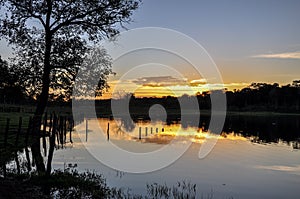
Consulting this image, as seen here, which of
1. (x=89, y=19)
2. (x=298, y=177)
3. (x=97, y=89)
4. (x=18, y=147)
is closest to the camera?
(x=298, y=177)

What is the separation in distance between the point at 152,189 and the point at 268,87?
18503 centimetres

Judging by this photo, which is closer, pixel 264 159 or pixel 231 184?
pixel 231 184

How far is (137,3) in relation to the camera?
30.4 meters

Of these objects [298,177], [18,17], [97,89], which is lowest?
[298,177]

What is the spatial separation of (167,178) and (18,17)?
18795 mm

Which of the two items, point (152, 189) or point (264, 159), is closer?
point (152, 189)

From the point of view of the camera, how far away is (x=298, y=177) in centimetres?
2261

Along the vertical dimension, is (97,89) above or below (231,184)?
above

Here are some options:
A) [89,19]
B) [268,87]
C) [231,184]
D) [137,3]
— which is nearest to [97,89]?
[89,19]

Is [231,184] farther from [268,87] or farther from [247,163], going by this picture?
[268,87]

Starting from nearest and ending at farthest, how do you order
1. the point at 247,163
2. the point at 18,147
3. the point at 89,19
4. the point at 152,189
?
the point at 152,189, the point at 18,147, the point at 247,163, the point at 89,19

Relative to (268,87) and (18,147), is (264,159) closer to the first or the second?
(18,147)

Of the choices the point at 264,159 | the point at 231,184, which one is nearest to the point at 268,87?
the point at 264,159

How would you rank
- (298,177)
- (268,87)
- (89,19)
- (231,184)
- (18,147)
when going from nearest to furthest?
(231,184)
(298,177)
(18,147)
(89,19)
(268,87)
